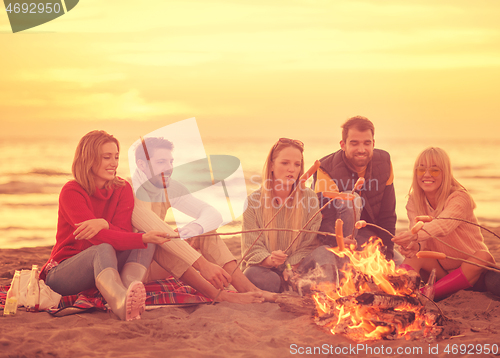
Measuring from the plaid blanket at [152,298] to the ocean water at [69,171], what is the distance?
4.33 metres

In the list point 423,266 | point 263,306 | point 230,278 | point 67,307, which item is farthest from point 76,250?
point 423,266

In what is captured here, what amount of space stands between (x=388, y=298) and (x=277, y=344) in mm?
861

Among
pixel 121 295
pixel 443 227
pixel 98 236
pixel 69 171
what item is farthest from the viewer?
pixel 69 171

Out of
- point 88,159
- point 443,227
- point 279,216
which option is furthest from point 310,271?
point 88,159

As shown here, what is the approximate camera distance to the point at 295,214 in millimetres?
4535

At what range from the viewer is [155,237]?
3.81 meters

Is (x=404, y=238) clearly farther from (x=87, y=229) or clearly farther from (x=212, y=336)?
(x=87, y=229)

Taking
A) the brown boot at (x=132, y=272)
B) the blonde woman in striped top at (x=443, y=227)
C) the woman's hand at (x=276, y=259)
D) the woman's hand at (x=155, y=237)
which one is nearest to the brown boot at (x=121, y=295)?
the brown boot at (x=132, y=272)

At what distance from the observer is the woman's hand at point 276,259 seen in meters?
4.16

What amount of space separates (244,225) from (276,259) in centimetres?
52

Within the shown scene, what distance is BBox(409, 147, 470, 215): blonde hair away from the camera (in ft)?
14.4

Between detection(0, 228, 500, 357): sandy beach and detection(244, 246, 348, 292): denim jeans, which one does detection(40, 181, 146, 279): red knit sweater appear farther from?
detection(244, 246, 348, 292): denim jeans

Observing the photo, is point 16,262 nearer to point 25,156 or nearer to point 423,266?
point 423,266

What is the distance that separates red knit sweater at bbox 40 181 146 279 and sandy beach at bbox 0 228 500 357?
0.54 m
